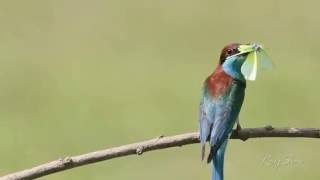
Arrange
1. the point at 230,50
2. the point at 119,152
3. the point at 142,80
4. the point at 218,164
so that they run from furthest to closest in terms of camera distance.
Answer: the point at 142,80
the point at 230,50
the point at 218,164
the point at 119,152

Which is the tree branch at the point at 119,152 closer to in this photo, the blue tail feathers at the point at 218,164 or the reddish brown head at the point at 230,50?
the blue tail feathers at the point at 218,164

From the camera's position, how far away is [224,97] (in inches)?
80.7

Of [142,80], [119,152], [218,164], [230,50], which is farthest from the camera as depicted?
[142,80]

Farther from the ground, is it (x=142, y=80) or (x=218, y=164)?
(x=218, y=164)

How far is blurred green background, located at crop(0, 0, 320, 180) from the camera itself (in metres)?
4.48

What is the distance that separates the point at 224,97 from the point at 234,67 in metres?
0.07

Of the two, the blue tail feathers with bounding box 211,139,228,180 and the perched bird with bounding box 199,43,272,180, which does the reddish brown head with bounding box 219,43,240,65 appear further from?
the blue tail feathers with bounding box 211,139,228,180

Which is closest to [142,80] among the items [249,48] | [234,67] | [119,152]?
[234,67]

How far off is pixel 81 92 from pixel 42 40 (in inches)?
46.8

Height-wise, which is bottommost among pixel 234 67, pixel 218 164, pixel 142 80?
pixel 142 80

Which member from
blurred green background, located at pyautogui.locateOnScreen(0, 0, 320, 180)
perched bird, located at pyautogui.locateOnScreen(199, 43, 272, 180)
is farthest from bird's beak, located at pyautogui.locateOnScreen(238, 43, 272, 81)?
blurred green background, located at pyautogui.locateOnScreen(0, 0, 320, 180)

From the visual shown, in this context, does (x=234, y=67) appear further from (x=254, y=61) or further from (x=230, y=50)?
(x=254, y=61)

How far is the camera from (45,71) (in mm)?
6055

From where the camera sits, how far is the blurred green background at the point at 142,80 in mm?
4480
